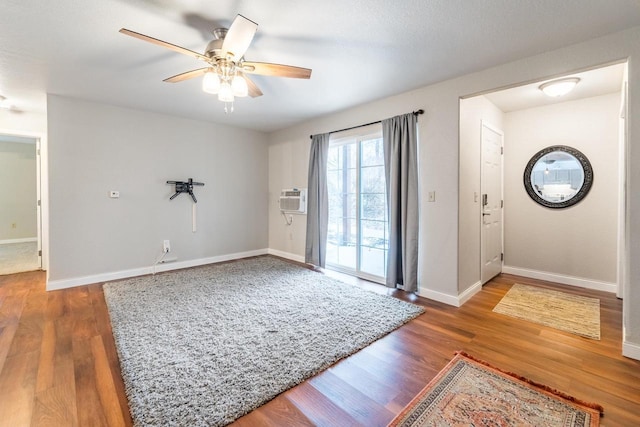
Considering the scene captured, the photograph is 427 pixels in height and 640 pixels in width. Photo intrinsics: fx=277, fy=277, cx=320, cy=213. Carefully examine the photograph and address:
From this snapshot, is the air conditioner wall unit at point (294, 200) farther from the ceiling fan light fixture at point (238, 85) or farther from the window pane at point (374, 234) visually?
the ceiling fan light fixture at point (238, 85)

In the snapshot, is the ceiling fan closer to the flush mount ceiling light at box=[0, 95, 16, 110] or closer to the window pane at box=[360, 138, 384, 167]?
the window pane at box=[360, 138, 384, 167]

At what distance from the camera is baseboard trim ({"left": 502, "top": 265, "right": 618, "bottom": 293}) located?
350cm

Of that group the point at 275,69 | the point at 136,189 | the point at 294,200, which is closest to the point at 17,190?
the point at 136,189

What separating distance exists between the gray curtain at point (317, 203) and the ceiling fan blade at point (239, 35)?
2510mm

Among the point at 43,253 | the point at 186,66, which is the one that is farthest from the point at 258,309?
the point at 43,253

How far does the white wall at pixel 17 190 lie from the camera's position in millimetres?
6254

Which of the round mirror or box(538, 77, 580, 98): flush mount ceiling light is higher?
Answer: box(538, 77, 580, 98): flush mount ceiling light

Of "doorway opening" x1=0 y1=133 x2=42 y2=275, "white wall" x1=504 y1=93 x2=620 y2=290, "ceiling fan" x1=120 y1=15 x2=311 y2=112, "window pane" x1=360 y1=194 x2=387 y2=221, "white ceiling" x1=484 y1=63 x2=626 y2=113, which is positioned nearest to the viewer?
"ceiling fan" x1=120 y1=15 x2=311 y2=112

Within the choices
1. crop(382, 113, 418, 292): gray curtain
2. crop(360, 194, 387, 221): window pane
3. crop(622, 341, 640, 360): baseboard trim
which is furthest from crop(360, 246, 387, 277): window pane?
crop(622, 341, 640, 360): baseboard trim

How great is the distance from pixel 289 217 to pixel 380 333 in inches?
126

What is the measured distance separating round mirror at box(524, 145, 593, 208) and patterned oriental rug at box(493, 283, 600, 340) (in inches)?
51.7

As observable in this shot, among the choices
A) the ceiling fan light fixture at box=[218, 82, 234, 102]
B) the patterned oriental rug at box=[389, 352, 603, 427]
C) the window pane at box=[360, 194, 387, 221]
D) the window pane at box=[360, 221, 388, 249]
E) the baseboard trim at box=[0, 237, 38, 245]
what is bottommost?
the patterned oriental rug at box=[389, 352, 603, 427]

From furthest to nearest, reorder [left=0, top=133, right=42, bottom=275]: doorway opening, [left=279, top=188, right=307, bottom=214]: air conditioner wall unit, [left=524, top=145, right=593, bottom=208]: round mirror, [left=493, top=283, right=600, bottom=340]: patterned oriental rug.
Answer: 1. [left=0, top=133, right=42, bottom=275]: doorway opening
2. [left=279, top=188, right=307, bottom=214]: air conditioner wall unit
3. [left=524, top=145, right=593, bottom=208]: round mirror
4. [left=493, top=283, right=600, bottom=340]: patterned oriental rug

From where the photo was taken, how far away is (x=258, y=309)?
2873 millimetres
